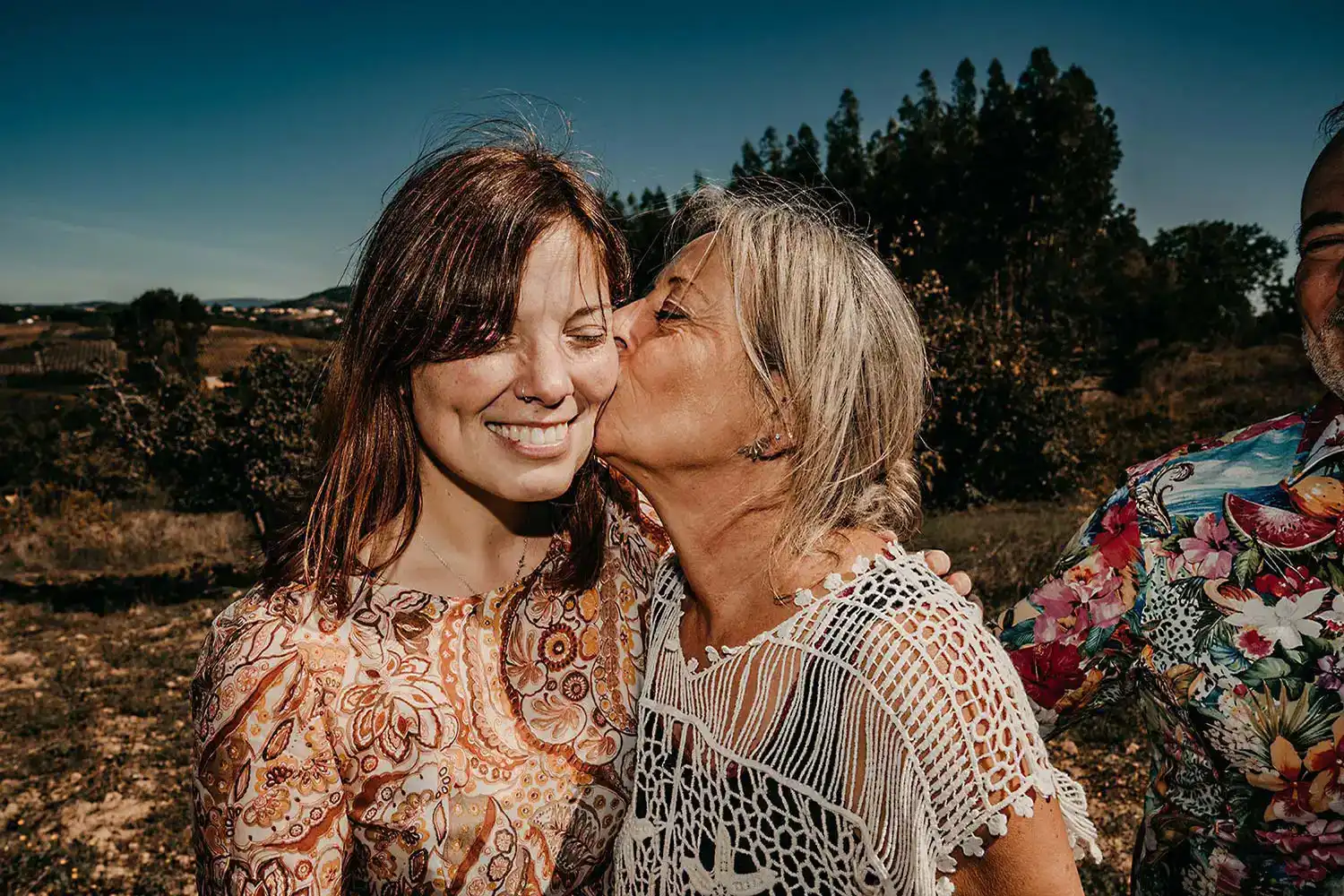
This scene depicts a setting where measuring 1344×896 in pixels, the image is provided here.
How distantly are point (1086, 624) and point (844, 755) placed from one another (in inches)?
33.8

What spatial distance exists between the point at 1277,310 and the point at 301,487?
3953 centimetres

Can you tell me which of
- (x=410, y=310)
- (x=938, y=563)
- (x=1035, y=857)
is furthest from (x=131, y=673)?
(x=1035, y=857)

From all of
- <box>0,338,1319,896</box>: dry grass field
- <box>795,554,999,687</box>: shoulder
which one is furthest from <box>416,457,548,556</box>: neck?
<box>0,338,1319,896</box>: dry grass field

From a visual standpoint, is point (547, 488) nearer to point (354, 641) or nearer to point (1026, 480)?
point (354, 641)

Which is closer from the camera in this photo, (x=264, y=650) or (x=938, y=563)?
(x=264, y=650)

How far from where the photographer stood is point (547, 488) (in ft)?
6.03

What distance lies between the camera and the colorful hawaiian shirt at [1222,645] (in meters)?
1.79

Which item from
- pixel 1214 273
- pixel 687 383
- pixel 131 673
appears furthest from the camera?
pixel 1214 273

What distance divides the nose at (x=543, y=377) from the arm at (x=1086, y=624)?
131 cm

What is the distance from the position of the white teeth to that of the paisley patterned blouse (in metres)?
0.45

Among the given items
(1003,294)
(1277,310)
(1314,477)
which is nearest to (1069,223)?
(1003,294)

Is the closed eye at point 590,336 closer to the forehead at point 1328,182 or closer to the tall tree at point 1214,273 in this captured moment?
the forehead at point 1328,182

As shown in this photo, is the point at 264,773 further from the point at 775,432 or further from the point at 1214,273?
the point at 1214,273

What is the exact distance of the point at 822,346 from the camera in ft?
6.18
